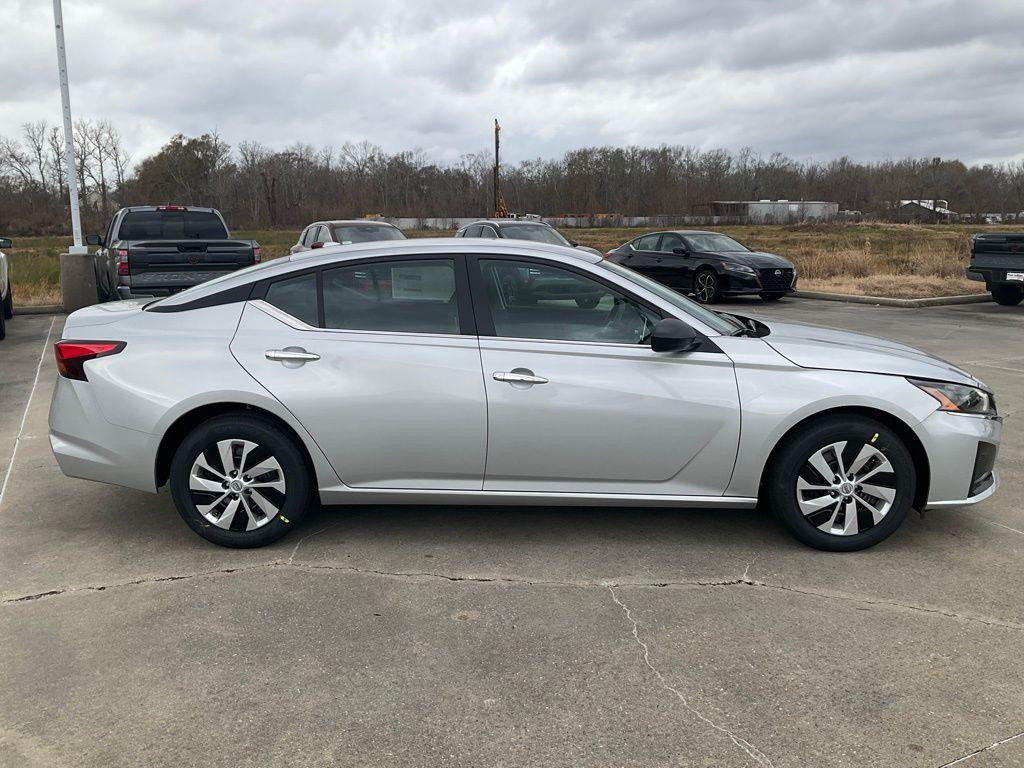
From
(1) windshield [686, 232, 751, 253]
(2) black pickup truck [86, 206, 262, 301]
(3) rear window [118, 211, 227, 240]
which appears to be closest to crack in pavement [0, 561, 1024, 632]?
(2) black pickup truck [86, 206, 262, 301]

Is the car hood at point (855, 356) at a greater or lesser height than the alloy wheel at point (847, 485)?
greater

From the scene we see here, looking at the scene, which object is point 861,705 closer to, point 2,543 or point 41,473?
point 2,543

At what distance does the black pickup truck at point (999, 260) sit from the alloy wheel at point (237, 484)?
51.8 ft

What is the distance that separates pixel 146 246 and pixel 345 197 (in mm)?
95020

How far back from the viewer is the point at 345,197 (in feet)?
335

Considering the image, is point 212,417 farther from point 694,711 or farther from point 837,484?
point 837,484

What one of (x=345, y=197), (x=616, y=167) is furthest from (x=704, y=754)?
(x=616, y=167)

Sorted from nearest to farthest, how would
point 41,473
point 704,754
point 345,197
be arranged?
1. point 704,754
2. point 41,473
3. point 345,197

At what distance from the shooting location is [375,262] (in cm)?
434

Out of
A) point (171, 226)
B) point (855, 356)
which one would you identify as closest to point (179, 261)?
point (171, 226)

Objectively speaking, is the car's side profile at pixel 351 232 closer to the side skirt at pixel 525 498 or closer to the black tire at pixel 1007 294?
the side skirt at pixel 525 498

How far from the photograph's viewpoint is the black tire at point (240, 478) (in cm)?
414

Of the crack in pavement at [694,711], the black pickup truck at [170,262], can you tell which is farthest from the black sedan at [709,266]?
the crack in pavement at [694,711]

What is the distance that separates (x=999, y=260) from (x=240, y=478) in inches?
635
